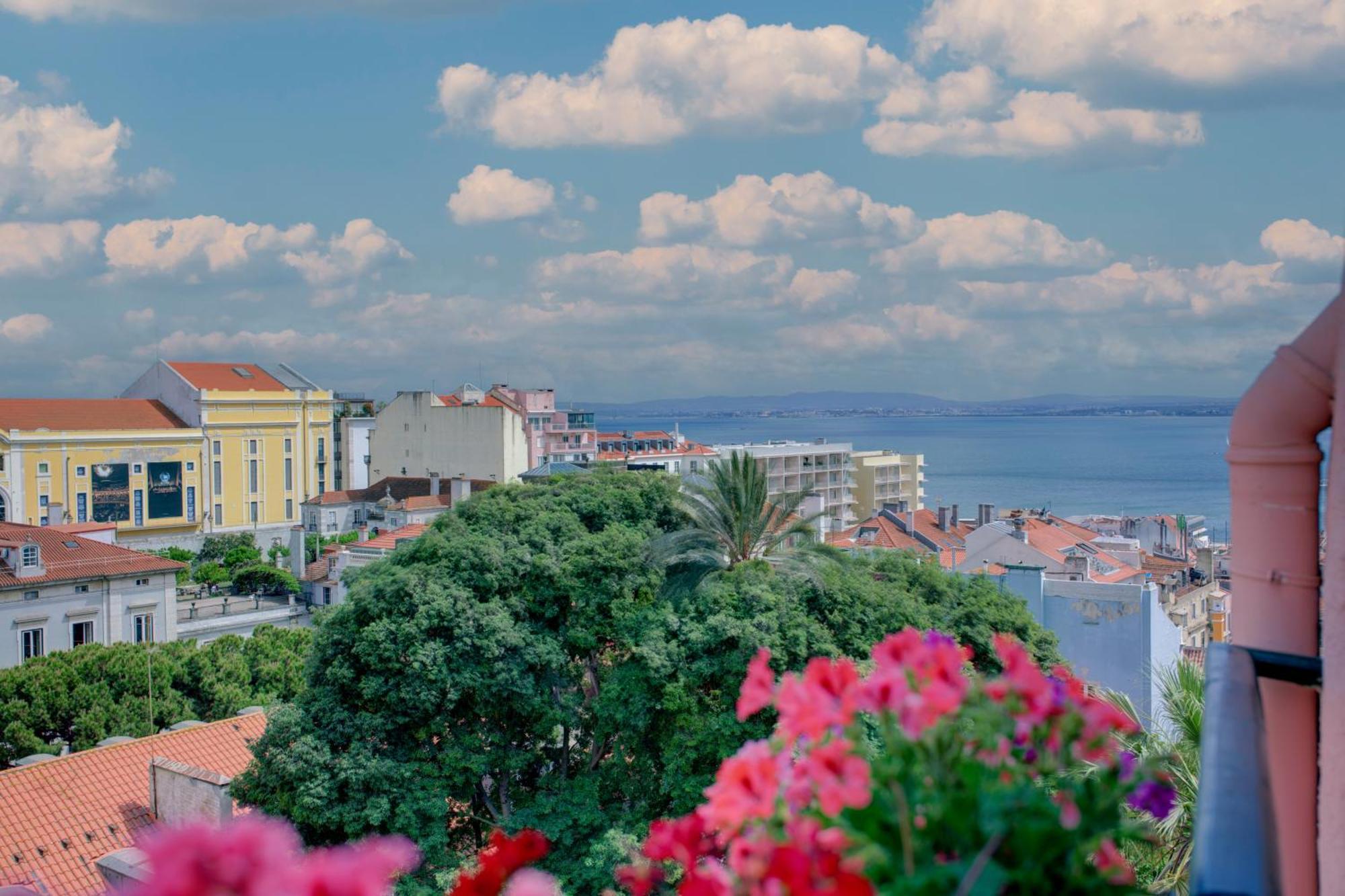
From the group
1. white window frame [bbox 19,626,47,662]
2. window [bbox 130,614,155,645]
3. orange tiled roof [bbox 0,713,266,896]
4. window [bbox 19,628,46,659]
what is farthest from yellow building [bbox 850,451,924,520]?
orange tiled roof [bbox 0,713,266,896]

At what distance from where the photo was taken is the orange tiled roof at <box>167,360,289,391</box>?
227 ft

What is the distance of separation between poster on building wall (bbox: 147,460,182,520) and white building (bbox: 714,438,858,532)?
34316 millimetres

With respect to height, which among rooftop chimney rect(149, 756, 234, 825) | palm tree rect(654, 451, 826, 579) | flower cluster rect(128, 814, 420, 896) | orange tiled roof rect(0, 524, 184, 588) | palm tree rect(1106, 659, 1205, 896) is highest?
flower cluster rect(128, 814, 420, 896)

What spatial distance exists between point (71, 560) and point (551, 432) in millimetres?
56027

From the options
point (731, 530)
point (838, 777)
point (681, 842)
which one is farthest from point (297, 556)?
point (838, 777)

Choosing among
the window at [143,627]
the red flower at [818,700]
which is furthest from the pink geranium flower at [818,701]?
the window at [143,627]

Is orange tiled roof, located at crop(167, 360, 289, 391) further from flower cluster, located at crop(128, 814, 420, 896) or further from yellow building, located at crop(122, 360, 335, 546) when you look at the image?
flower cluster, located at crop(128, 814, 420, 896)

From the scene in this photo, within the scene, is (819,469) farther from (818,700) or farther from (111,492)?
(818,700)

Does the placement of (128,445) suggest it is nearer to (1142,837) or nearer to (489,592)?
(489,592)

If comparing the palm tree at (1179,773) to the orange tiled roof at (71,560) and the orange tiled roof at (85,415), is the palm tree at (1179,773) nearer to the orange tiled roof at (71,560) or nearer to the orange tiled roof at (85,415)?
the orange tiled roof at (71,560)

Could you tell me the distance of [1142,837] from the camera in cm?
182

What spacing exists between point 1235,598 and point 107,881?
12.3 metres

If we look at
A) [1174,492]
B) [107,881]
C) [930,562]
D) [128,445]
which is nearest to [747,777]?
[107,881]

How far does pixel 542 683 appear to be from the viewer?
631 inches
